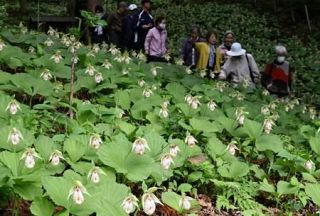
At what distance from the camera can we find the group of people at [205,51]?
865cm

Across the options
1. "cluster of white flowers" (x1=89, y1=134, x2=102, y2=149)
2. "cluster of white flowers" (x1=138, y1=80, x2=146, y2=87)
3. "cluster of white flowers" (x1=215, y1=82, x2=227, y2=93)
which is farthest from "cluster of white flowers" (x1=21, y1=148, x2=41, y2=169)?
"cluster of white flowers" (x1=215, y1=82, x2=227, y2=93)

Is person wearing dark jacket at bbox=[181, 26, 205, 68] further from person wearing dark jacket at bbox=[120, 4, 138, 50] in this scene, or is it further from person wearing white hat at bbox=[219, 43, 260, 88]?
person wearing white hat at bbox=[219, 43, 260, 88]

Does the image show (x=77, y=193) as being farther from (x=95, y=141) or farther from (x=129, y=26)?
(x=129, y=26)

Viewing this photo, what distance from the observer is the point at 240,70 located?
8.64 m

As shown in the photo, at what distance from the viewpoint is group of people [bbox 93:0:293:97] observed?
8.65 metres

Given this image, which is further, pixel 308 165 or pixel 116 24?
pixel 116 24

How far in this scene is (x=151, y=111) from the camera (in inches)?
226

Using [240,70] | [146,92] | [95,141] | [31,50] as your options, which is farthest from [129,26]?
[95,141]

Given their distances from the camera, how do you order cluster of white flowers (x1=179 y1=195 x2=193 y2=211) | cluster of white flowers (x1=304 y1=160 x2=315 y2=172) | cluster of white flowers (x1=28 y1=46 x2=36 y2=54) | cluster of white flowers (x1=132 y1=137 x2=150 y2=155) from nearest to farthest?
cluster of white flowers (x1=179 y1=195 x2=193 y2=211) < cluster of white flowers (x1=132 y1=137 x2=150 y2=155) < cluster of white flowers (x1=304 y1=160 x2=315 y2=172) < cluster of white flowers (x1=28 y1=46 x2=36 y2=54)

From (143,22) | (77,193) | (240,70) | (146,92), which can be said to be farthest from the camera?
(143,22)

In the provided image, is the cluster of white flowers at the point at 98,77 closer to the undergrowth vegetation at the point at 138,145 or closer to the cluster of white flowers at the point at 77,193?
the undergrowth vegetation at the point at 138,145

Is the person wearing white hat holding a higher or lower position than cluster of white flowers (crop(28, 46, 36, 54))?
lower

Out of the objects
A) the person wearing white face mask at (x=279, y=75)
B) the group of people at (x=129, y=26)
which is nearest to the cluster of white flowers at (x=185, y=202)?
the person wearing white face mask at (x=279, y=75)

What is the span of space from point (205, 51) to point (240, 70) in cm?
161
